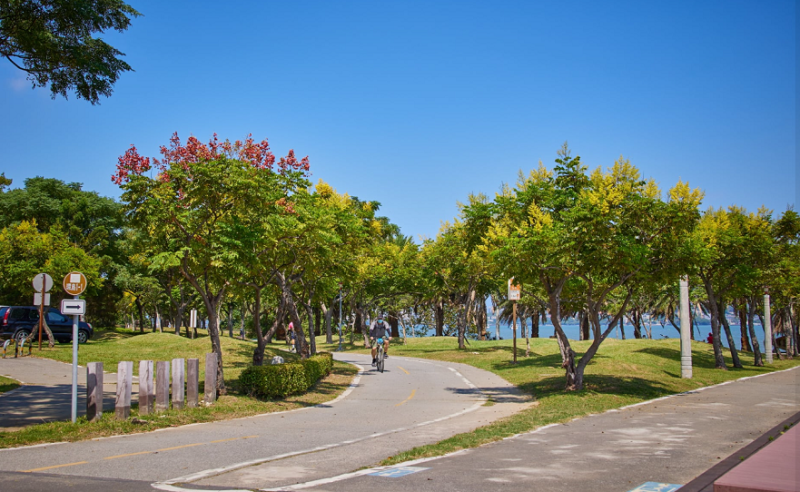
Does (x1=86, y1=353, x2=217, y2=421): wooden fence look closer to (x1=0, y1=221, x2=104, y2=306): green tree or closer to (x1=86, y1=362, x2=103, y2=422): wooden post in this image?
(x1=86, y1=362, x2=103, y2=422): wooden post

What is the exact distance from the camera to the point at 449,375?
2264 cm

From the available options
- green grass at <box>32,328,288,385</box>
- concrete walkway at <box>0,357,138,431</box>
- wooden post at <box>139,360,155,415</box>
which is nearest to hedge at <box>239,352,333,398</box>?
concrete walkway at <box>0,357,138,431</box>

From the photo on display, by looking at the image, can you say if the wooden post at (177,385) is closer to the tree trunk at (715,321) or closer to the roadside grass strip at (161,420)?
the roadside grass strip at (161,420)

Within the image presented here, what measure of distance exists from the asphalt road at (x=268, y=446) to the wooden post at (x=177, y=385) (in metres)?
1.42

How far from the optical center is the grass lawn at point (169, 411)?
31.5ft

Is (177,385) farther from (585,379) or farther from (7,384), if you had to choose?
(585,379)

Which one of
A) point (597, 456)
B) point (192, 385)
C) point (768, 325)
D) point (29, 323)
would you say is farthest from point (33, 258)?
point (768, 325)

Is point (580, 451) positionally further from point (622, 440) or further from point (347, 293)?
point (347, 293)

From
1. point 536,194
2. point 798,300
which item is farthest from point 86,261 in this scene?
point 798,300

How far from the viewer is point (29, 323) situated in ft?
97.2

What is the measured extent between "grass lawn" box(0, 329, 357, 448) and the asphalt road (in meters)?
0.52

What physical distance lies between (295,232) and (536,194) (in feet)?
23.4

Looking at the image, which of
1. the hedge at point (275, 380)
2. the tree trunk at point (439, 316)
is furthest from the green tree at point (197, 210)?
the tree trunk at point (439, 316)

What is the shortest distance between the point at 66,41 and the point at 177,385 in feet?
25.9
